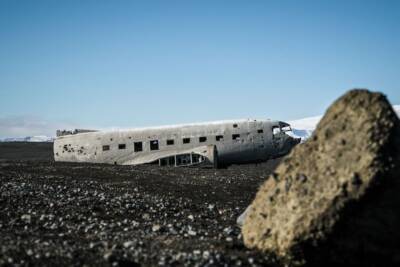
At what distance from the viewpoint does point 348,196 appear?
5988 mm

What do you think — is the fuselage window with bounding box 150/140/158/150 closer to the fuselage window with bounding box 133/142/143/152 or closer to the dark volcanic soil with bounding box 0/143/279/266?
the fuselage window with bounding box 133/142/143/152

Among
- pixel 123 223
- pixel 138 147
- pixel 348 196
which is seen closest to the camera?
pixel 348 196

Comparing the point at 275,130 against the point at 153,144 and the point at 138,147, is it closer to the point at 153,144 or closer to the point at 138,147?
the point at 153,144

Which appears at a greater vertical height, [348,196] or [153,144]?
[153,144]

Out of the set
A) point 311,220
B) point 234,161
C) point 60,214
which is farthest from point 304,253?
point 234,161

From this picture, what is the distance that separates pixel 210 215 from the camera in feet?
40.1

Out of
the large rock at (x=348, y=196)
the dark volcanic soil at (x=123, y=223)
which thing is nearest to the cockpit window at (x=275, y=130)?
the dark volcanic soil at (x=123, y=223)

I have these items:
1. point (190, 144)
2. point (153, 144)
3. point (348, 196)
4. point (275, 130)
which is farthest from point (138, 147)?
point (348, 196)

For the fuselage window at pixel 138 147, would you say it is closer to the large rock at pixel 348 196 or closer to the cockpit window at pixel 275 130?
the cockpit window at pixel 275 130

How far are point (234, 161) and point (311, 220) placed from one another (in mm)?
27162

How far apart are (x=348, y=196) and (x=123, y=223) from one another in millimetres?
5980

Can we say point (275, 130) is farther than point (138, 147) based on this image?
No

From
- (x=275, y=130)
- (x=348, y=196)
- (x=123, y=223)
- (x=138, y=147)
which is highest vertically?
(x=275, y=130)

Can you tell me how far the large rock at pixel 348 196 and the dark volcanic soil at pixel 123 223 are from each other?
74cm
